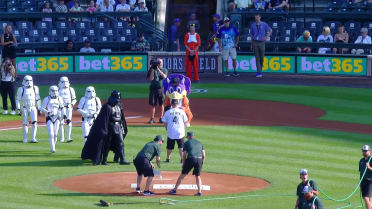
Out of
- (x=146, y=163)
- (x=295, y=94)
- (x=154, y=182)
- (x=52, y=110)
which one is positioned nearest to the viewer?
(x=146, y=163)

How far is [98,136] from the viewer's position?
25.1m

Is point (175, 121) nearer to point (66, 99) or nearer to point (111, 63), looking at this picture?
point (66, 99)

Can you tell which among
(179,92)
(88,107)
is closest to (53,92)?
(88,107)

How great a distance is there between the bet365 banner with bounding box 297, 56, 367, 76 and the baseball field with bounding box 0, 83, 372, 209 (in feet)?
9.13

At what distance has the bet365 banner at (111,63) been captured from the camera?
140 ft

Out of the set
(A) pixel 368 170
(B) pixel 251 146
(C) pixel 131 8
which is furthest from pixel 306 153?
(C) pixel 131 8

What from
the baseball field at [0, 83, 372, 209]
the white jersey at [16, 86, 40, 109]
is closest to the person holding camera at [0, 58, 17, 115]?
the baseball field at [0, 83, 372, 209]

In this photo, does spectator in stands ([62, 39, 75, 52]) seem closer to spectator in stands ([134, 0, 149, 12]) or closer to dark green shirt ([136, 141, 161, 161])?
spectator in stands ([134, 0, 149, 12])

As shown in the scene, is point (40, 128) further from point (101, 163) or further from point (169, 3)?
point (169, 3)

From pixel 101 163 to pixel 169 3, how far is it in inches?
1086

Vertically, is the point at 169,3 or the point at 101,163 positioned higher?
the point at 169,3

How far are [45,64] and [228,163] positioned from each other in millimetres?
18626

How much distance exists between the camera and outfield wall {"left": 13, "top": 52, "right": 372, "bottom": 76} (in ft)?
137

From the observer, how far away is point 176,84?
27.4 metres
